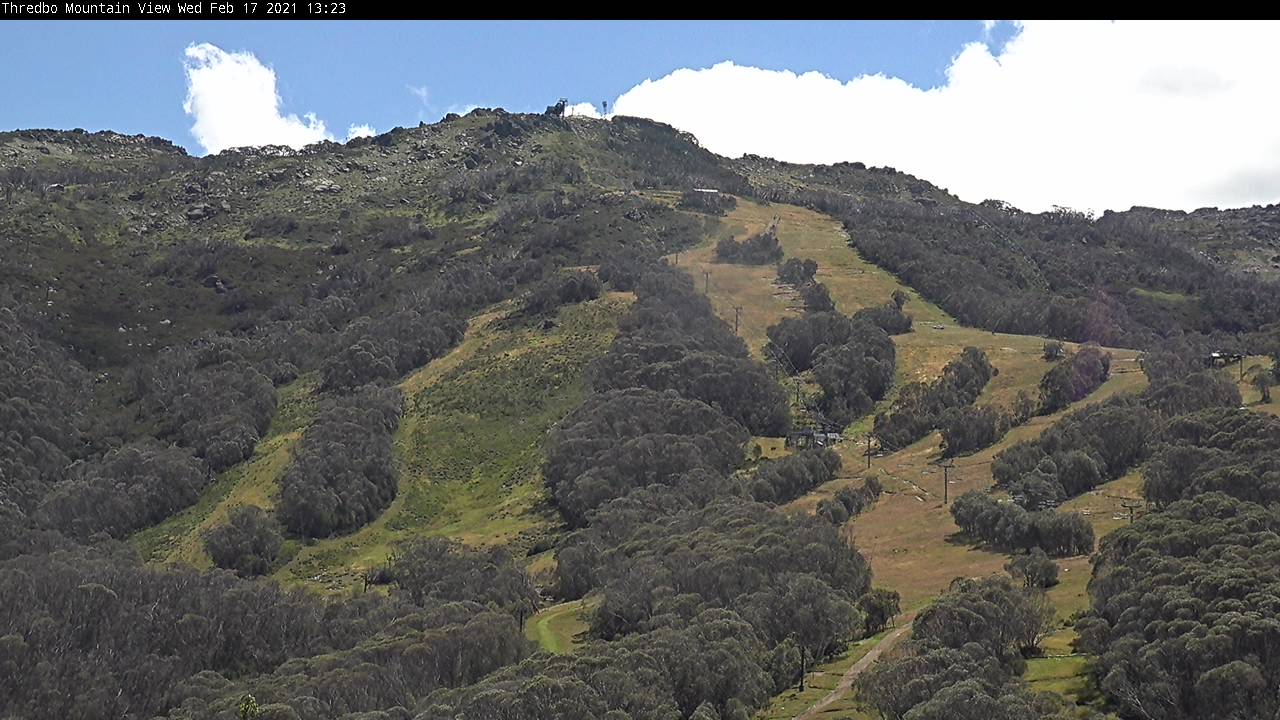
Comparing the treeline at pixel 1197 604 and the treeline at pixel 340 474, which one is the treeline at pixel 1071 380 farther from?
the treeline at pixel 340 474

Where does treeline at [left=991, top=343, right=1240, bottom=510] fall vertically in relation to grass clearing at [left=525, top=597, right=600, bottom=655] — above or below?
above

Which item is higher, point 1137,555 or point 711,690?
point 1137,555

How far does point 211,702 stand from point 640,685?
2939 cm

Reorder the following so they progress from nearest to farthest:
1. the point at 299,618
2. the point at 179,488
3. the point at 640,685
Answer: the point at 640,685 → the point at 299,618 → the point at 179,488

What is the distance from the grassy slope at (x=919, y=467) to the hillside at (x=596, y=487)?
51cm

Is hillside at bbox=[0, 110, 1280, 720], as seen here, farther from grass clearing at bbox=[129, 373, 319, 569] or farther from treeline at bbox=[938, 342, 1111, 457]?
grass clearing at bbox=[129, 373, 319, 569]

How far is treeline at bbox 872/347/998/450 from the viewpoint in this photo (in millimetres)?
132125

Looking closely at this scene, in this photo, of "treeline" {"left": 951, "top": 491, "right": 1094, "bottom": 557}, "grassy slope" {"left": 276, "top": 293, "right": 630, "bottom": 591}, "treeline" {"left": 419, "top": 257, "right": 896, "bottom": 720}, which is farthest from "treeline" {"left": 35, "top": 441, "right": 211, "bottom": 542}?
"treeline" {"left": 951, "top": 491, "right": 1094, "bottom": 557}

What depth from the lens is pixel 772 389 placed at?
14062cm

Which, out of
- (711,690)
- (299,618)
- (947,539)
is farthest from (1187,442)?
(299,618)

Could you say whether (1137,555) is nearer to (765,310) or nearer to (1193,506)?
(1193,506)

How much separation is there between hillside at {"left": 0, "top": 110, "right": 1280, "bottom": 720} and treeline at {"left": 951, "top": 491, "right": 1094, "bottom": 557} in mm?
399

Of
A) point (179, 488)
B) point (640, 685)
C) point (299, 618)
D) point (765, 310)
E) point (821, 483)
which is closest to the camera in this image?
point (640, 685)

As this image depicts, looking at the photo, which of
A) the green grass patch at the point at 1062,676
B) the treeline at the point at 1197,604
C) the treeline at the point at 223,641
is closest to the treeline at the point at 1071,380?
the treeline at the point at 1197,604
